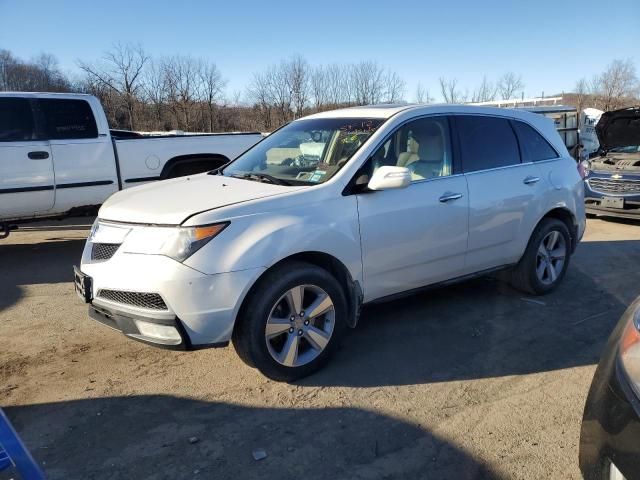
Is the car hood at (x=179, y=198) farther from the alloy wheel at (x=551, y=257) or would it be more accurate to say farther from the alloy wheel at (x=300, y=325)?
the alloy wheel at (x=551, y=257)

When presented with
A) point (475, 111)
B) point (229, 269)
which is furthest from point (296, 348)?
point (475, 111)

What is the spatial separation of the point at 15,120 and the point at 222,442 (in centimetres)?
557

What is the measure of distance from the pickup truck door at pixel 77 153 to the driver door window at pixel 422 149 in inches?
179

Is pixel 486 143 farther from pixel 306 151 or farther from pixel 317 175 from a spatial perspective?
pixel 317 175

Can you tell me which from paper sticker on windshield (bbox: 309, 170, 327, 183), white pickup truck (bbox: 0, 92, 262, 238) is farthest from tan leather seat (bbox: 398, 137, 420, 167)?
white pickup truck (bbox: 0, 92, 262, 238)

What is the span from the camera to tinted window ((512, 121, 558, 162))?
16.0ft

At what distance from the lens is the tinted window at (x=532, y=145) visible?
192 inches

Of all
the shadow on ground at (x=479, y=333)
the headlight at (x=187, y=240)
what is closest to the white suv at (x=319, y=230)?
the headlight at (x=187, y=240)

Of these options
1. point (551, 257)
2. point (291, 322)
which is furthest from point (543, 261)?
point (291, 322)

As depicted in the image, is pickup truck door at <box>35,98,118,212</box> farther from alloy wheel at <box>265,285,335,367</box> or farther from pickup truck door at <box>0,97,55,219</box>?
alloy wheel at <box>265,285,335,367</box>

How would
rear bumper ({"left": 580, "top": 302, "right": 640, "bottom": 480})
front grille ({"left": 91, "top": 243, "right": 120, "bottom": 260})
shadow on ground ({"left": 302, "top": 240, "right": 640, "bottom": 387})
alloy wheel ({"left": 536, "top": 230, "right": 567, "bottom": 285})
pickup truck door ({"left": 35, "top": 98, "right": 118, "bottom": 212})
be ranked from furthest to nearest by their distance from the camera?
pickup truck door ({"left": 35, "top": 98, "right": 118, "bottom": 212}) → alloy wheel ({"left": 536, "top": 230, "right": 567, "bottom": 285}) → shadow on ground ({"left": 302, "top": 240, "right": 640, "bottom": 387}) → front grille ({"left": 91, "top": 243, "right": 120, "bottom": 260}) → rear bumper ({"left": 580, "top": 302, "right": 640, "bottom": 480})

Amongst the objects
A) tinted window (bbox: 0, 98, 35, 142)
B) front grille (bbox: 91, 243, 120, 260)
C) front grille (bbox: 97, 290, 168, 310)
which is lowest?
front grille (bbox: 97, 290, 168, 310)

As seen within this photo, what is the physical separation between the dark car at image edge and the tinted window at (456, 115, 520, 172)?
532cm

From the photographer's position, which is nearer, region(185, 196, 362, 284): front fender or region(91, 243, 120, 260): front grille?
region(185, 196, 362, 284): front fender
